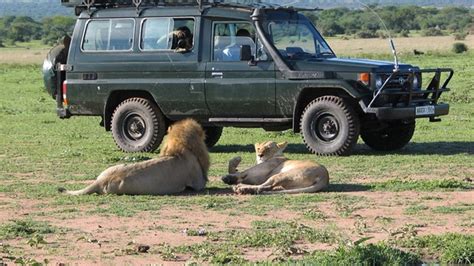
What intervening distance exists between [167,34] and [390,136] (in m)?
3.19

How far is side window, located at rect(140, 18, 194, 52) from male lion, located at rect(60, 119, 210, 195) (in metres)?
3.84

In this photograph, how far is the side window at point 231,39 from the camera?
1551 cm

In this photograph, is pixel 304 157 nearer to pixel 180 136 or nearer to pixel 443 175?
pixel 443 175

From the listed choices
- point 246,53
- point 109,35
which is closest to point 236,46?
point 246,53

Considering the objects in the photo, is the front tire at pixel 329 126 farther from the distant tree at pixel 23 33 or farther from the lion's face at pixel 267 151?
the distant tree at pixel 23 33

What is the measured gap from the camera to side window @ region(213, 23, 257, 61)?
611 inches

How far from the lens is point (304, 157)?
15211mm

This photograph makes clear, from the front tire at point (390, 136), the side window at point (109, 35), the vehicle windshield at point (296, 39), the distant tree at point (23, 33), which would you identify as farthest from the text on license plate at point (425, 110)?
the distant tree at point (23, 33)

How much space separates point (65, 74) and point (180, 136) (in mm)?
5094

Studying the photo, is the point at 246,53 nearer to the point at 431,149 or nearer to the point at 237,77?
the point at 237,77

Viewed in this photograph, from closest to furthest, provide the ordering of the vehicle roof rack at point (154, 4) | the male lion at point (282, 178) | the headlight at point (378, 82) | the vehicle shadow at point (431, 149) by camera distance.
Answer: the male lion at point (282, 178) → the headlight at point (378, 82) → the vehicle shadow at point (431, 149) → the vehicle roof rack at point (154, 4)

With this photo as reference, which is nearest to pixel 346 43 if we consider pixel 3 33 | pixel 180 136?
pixel 3 33

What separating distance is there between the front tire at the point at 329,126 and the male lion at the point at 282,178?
3074mm

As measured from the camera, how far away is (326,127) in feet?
50.2
